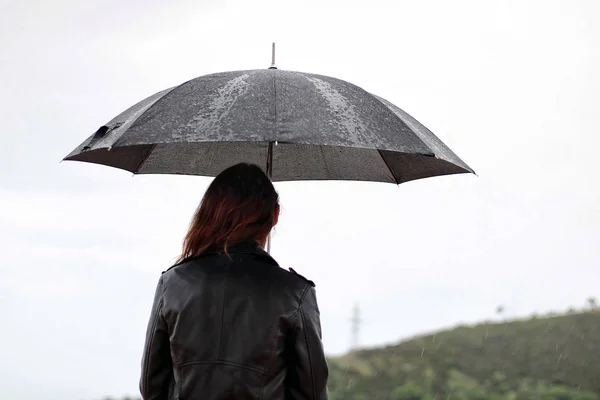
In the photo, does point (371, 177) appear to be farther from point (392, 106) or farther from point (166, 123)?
point (166, 123)

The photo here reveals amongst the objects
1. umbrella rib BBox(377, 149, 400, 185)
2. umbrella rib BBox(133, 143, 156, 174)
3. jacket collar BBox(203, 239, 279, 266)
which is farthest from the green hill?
jacket collar BBox(203, 239, 279, 266)

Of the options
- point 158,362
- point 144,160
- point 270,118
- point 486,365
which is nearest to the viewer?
point 158,362

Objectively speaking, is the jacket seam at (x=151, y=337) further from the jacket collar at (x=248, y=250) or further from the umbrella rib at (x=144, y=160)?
the umbrella rib at (x=144, y=160)

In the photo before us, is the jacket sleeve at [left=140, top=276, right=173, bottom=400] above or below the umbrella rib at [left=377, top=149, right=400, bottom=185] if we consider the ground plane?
below

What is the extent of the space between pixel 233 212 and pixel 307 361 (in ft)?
1.73

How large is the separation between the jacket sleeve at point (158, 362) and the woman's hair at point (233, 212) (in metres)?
0.23

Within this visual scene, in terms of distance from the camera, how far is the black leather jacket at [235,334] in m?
2.38

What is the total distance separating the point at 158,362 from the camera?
98.6 inches

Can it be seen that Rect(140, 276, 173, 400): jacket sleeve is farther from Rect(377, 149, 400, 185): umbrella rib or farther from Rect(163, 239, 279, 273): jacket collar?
Rect(377, 149, 400, 185): umbrella rib

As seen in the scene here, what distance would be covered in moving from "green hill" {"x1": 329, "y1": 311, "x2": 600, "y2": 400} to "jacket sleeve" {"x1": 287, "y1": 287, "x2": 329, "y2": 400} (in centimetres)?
1491

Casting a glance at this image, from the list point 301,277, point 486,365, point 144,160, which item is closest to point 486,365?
point 486,365

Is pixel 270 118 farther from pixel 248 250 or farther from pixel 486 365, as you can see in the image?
pixel 486 365

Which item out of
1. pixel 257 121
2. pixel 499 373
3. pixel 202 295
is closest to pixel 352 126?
pixel 257 121

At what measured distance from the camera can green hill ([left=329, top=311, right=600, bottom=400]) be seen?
17484 millimetres
